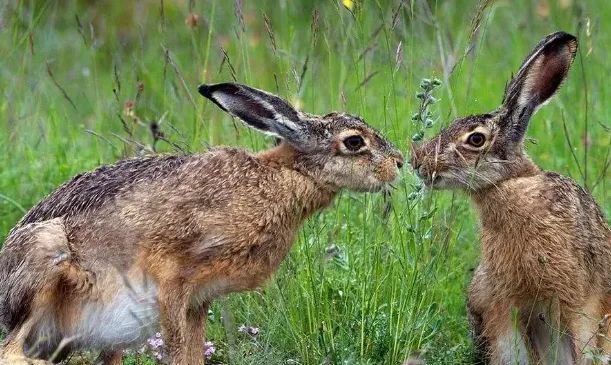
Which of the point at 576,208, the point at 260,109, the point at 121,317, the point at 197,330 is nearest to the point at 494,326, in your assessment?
the point at 576,208

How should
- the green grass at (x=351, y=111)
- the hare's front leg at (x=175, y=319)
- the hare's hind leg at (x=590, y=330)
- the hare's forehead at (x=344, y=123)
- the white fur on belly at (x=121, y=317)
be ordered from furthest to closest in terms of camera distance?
the hare's forehead at (x=344, y=123), the green grass at (x=351, y=111), the hare's hind leg at (x=590, y=330), the white fur on belly at (x=121, y=317), the hare's front leg at (x=175, y=319)

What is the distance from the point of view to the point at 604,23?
1145cm

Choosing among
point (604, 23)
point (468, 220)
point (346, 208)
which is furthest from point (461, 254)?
point (604, 23)

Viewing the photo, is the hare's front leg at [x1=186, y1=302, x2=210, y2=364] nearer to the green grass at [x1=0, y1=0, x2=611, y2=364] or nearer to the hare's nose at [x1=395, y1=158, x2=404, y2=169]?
the green grass at [x1=0, y1=0, x2=611, y2=364]

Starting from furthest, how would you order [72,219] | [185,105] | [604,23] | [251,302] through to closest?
[604,23]
[185,105]
[251,302]
[72,219]

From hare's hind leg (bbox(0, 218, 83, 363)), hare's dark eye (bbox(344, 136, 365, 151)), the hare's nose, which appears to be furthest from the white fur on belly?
the hare's nose

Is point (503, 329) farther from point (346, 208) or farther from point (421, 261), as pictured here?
point (346, 208)

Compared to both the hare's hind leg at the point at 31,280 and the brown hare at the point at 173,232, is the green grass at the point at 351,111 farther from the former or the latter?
the hare's hind leg at the point at 31,280

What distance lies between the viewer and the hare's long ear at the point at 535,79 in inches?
286

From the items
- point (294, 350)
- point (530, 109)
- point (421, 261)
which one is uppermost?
point (530, 109)

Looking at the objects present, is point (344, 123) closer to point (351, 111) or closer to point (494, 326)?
point (494, 326)

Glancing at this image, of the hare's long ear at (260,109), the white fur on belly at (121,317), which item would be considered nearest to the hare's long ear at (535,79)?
the hare's long ear at (260,109)

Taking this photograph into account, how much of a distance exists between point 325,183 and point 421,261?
61 cm

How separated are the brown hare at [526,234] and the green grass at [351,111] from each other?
0.21 metres
